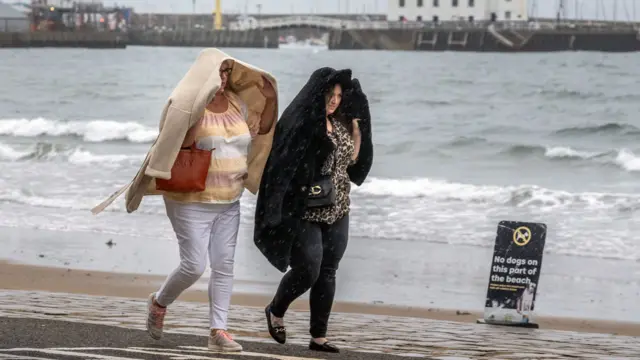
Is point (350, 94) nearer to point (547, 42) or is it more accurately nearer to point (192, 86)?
point (192, 86)

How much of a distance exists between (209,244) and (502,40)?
359 ft

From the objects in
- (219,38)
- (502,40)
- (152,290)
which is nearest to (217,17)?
(219,38)

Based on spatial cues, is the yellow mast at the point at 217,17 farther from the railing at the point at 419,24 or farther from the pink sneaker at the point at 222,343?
the pink sneaker at the point at 222,343

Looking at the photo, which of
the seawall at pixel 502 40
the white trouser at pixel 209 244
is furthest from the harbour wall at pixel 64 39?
the white trouser at pixel 209 244

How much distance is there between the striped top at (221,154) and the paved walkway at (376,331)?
1.06 metres

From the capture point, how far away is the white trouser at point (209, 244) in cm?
607

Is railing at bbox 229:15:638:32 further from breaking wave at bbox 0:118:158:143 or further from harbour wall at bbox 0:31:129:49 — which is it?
breaking wave at bbox 0:118:158:143

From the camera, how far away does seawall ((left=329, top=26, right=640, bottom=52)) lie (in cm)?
11088

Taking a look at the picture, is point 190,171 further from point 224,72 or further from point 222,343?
point 222,343

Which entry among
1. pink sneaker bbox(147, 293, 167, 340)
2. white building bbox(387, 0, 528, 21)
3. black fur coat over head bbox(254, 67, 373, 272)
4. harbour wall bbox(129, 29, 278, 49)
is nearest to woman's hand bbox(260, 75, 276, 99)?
black fur coat over head bbox(254, 67, 373, 272)

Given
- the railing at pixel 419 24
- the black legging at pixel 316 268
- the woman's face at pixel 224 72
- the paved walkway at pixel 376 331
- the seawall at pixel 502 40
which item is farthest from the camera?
the railing at pixel 419 24

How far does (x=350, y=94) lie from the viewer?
6398mm

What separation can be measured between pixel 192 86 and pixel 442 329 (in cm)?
270

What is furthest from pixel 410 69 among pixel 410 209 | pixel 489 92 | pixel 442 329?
pixel 442 329
